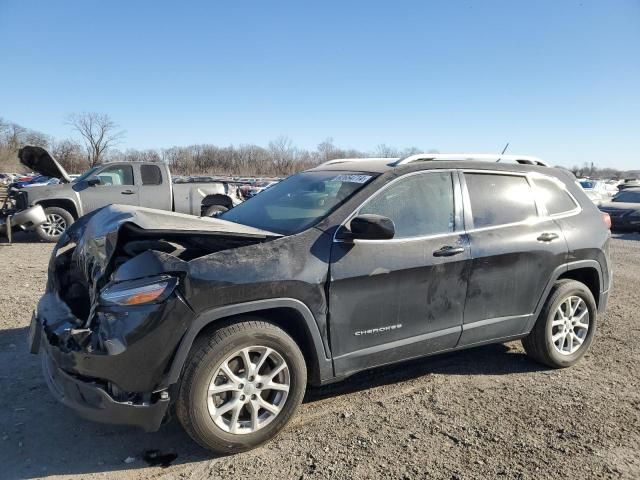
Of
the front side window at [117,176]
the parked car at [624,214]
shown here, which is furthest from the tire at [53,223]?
the parked car at [624,214]

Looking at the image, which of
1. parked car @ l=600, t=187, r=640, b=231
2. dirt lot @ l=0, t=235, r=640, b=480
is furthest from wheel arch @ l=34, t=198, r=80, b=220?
parked car @ l=600, t=187, r=640, b=231

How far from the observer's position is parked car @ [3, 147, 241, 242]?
36.6 ft

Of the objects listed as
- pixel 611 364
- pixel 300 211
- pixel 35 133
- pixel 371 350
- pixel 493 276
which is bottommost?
pixel 611 364

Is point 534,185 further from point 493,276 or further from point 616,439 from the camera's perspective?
point 616,439

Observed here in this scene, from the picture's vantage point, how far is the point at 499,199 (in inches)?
160

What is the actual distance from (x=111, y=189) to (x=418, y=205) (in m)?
9.79

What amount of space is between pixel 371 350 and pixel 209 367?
112 cm

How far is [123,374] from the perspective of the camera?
2678mm

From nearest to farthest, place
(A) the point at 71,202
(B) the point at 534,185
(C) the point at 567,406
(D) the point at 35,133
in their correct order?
(C) the point at 567,406 → (B) the point at 534,185 → (A) the point at 71,202 → (D) the point at 35,133

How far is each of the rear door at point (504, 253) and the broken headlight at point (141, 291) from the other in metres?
2.22

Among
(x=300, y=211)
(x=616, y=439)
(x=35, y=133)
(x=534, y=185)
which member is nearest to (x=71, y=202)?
(x=300, y=211)

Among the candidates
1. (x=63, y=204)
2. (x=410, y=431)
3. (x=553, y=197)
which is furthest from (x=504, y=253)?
(x=63, y=204)

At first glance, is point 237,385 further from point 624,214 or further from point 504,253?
point 624,214

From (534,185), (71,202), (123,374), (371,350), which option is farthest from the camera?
(71,202)
